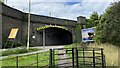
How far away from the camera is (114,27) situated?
1283 centimetres

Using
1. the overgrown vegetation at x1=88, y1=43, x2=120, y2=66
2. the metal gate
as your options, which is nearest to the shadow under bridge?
the overgrown vegetation at x1=88, y1=43, x2=120, y2=66

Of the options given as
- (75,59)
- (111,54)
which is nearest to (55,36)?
(111,54)

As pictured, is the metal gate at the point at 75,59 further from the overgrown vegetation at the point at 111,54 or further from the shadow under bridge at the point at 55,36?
the shadow under bridge at the point at 55,36

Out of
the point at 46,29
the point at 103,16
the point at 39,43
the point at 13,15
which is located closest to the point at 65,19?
the point at 46,29

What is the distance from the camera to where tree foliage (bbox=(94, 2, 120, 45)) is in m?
12.7

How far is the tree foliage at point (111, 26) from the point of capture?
12.7 meters

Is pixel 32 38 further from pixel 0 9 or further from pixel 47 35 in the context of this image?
pixel 0 9

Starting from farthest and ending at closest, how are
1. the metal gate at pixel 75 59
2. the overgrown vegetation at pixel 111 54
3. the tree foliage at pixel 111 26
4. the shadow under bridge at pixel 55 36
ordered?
the shadow under bridge at pixel 55 36, the tree foliage at pixel 111 26, the overgrown vegetation at pixel 111 54, the metal gate at pixel 75 59

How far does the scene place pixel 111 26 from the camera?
13.0 m

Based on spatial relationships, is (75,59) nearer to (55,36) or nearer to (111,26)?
(111,26)

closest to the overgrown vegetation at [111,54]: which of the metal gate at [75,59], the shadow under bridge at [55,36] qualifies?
the metal gate at [75,59]

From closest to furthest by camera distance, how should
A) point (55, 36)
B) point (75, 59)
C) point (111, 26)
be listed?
point (75, 59), point (111, 26), point (55, 36)

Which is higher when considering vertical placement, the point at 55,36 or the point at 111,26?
the point at 111,26

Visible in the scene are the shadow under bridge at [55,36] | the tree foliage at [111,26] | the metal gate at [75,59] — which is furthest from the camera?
the shadow under bridge at [55,36]
